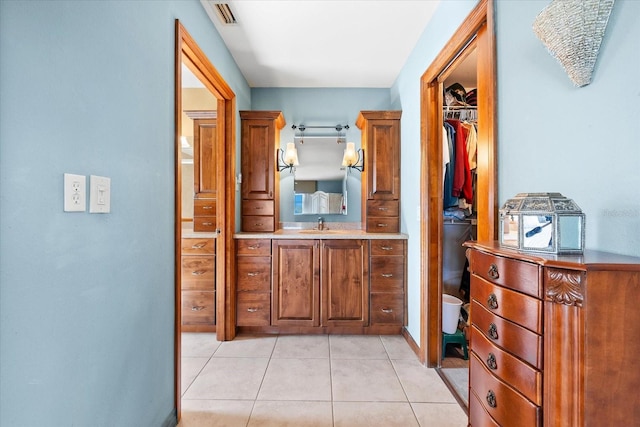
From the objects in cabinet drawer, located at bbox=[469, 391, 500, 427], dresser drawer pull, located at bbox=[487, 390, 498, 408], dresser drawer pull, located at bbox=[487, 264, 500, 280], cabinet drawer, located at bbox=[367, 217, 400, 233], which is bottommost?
cabinet drawer, located at bbox=[469, 391, 500, 427]

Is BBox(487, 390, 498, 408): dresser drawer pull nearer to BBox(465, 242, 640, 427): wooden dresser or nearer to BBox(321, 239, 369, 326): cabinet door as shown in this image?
BBox(465, 242, 640, 427): wooden dresser

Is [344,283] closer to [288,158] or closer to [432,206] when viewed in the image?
[432,206]

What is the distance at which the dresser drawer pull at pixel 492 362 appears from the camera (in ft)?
3.26

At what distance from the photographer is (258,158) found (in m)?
3.12

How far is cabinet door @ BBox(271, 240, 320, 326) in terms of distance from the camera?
2.84 meters

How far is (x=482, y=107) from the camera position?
1.56 meters

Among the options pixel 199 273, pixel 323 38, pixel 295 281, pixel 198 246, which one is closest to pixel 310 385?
pixel 295 281

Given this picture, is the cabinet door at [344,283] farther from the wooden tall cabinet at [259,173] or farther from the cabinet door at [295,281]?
the wooden tall cabinet at [259,173]

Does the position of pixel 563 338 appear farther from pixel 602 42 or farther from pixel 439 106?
pixel 439 106

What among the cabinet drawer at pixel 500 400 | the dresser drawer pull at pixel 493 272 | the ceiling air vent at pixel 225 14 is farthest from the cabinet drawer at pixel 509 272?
the ceiling air vent at pixel 225 14

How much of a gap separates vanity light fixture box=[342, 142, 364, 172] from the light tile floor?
1.83 m

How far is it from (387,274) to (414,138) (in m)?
1.28

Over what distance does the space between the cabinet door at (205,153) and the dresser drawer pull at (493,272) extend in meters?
2.66

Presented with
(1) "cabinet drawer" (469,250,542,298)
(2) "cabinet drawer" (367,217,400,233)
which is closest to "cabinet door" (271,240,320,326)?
(2) "cabinet drawer" (367,217,400,233)
